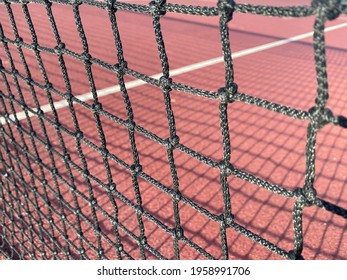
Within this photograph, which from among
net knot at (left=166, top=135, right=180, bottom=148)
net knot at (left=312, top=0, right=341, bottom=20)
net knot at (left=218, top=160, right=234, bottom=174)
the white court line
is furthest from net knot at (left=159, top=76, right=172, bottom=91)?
the white court line

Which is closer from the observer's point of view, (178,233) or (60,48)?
(178,233)

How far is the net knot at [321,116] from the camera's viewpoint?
90cm

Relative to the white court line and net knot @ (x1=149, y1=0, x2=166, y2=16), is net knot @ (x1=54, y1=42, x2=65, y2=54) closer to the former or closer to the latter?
net knot @ (x1=149, y1=0, x2=166, y2=16)

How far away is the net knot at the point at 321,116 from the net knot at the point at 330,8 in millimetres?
214

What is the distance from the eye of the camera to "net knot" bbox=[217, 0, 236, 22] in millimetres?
1033

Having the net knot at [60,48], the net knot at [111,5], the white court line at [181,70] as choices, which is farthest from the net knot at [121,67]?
the white court line at [181,70]

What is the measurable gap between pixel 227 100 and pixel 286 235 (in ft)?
5.56

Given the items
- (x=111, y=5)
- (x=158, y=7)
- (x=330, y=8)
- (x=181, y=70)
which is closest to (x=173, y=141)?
(x=158, y=7)

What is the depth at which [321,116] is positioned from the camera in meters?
0.92

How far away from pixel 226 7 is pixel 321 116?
1.28ft

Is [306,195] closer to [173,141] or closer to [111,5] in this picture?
[173,141]

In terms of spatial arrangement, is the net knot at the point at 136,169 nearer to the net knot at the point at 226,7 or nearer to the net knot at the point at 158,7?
the net knot at the point at 158,7

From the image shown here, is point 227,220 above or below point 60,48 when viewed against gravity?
below

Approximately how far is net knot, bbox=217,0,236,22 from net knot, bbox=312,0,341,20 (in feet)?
0.89
